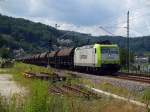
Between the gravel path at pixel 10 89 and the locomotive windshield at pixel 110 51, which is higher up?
the locomotive windshield at pixel 110 51

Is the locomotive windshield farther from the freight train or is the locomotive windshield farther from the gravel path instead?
the gravel path

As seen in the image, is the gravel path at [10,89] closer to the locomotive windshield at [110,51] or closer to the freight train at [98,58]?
the freight train at [98,58]

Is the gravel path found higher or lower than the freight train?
lower

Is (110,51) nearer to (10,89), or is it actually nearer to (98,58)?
(98,58)

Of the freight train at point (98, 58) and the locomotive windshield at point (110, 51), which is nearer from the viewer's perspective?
the freight train at point (98, 58)

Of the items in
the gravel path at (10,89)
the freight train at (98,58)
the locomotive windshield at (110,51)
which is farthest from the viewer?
the locomotive windshield at (110,51)

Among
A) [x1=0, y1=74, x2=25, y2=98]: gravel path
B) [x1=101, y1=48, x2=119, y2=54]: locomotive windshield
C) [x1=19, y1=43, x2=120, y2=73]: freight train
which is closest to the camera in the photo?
[x1=0, y1=74, x2=25, y2=98]: gravel path

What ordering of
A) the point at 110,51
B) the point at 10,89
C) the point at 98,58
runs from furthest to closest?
the point at 110,51 < the point at 98,58 < the point at 10,89

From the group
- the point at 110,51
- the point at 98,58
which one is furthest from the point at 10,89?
the point at 110,51

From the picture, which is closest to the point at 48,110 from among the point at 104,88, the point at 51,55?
the point at 104,88

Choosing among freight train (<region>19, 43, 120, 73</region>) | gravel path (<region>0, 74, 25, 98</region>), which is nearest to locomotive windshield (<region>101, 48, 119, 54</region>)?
freight train (<region>19, 43, 120, 73</region>)

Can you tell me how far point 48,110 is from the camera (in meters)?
11.1

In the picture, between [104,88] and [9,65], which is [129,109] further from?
[9,65]

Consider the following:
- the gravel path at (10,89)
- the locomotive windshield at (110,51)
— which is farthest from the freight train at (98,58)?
the gravel path at (10,89)
